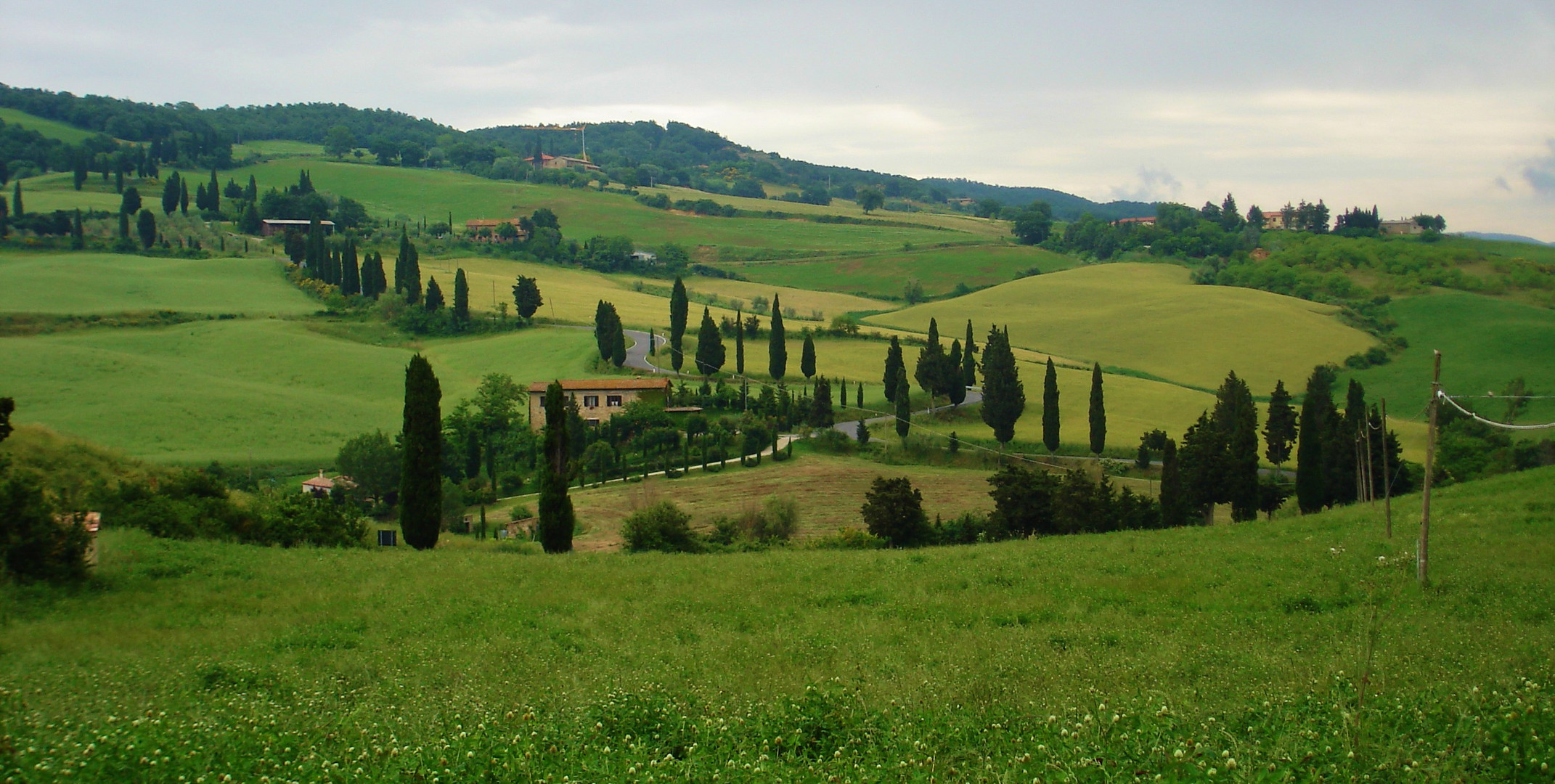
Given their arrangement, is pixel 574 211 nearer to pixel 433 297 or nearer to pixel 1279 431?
pixel 433 297

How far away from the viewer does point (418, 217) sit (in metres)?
155

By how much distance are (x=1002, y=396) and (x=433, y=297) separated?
5278 centimetres

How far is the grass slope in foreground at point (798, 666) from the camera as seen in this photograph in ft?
27.5

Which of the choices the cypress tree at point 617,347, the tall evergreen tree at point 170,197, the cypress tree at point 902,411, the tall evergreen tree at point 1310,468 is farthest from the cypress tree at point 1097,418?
the tall evergreen tree at point 170,197

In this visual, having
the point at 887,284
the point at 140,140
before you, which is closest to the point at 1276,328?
the point at 887,284

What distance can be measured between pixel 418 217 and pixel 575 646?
15236 centimetres

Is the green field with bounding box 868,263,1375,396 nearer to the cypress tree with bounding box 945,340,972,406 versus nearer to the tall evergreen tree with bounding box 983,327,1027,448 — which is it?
the cypress tree with bounding box 945,340,972,406

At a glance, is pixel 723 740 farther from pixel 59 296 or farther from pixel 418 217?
pixel 418 217

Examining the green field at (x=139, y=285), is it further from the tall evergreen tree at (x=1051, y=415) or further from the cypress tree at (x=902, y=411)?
the tall evergreen tree at (x=1051, y=415)

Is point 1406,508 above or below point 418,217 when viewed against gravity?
below

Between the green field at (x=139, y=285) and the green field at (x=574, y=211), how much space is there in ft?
177

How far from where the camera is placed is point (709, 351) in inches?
2763

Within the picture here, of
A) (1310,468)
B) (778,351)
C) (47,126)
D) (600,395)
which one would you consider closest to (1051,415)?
(1310,468)

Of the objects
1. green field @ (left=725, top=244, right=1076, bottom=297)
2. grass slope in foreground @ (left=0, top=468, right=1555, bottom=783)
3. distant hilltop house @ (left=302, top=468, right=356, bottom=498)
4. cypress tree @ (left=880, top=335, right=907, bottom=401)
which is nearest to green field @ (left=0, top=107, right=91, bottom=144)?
green field @ (left=725, top=244, right=1076, bottom=297)
